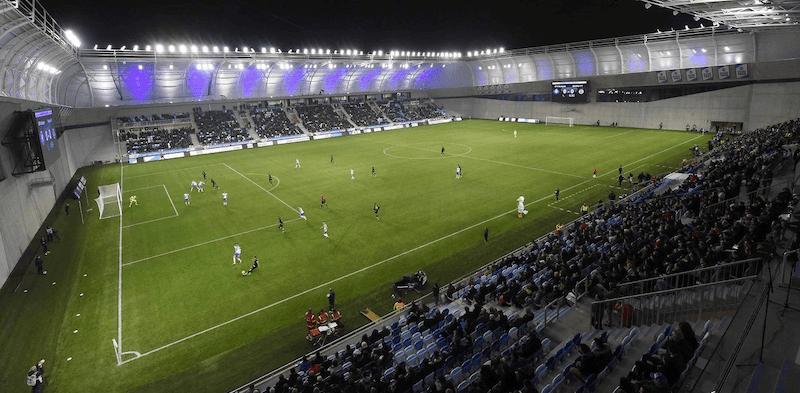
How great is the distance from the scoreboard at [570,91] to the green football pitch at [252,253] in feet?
87.5

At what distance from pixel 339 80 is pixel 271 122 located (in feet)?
63.2

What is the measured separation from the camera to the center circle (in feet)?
168

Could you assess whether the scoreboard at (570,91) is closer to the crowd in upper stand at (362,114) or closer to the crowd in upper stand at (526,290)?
the crowd in upper stand at (362,114)

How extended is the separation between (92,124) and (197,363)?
60670mm

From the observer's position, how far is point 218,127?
234 ft

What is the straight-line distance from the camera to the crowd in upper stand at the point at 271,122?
73.4m

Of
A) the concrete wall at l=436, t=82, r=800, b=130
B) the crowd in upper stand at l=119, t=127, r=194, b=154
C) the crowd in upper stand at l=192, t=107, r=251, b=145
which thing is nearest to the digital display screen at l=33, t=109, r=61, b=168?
the crowd in upper stand at l=119, t=127, r=194, b=154

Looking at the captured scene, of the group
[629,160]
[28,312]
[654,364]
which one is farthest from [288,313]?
[629,160]

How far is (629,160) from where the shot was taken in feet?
138

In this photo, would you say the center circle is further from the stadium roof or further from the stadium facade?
the stadium roof

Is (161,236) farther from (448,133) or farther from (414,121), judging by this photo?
(414,121)

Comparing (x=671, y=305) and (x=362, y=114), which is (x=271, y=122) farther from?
(x=671, y=305)

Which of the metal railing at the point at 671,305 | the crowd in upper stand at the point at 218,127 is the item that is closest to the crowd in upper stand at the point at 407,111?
the crowd in upper stand at the point at 218,127

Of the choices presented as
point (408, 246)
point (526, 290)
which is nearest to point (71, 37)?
point (408, 246)
